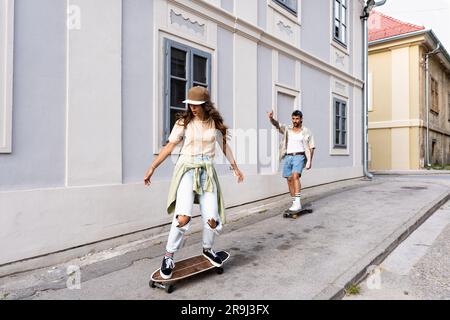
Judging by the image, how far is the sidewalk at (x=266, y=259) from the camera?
9.89 feet

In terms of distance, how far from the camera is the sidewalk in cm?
301

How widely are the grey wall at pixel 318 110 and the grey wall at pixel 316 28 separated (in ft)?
1.78

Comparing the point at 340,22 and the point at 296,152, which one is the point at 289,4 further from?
the point at 296,152

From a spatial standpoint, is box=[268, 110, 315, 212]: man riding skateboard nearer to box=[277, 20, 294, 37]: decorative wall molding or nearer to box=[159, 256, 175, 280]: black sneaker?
box=[277, 20, 294, 37]: decorative wall molding

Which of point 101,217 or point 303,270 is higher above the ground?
point 101,217

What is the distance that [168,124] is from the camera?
513 centimetres

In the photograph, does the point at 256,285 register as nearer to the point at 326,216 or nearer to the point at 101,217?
the point at 101,217

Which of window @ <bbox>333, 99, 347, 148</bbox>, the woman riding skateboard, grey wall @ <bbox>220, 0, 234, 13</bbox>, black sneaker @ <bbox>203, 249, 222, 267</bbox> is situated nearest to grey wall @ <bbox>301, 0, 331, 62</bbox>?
window @ <bbox>333, 99, 347, 148</bbox>

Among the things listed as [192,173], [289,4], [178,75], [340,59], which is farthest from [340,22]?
[192,173]

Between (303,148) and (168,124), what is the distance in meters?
2.32

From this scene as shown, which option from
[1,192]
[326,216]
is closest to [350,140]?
[326,216]

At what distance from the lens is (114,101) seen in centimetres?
441

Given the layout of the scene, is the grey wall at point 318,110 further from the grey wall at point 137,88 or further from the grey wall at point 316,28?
the grey wall at point 137,88

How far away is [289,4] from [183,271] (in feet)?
23.6
